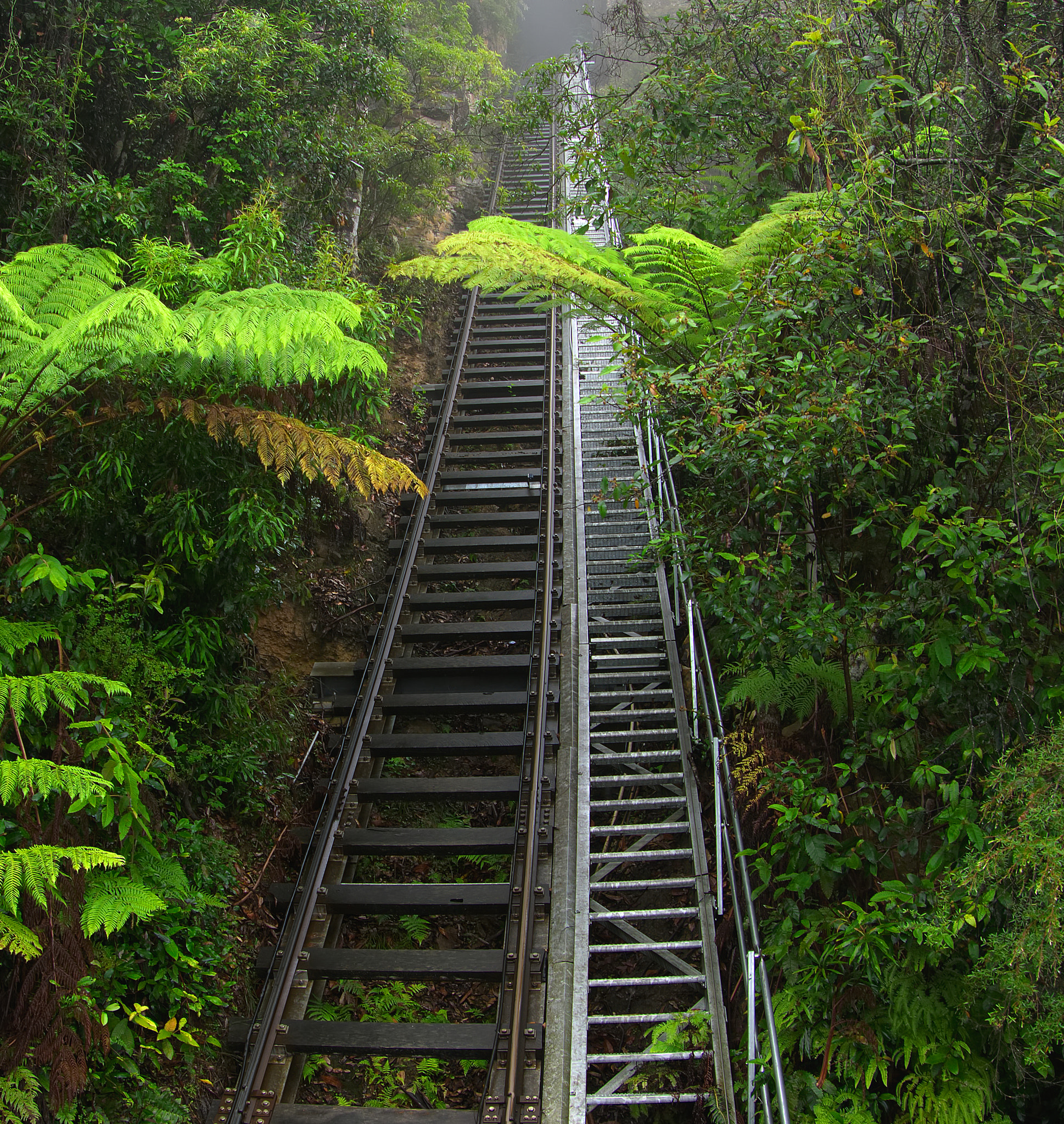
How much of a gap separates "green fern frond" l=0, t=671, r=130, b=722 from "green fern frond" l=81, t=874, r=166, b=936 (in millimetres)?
797

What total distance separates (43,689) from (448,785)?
2578 mm

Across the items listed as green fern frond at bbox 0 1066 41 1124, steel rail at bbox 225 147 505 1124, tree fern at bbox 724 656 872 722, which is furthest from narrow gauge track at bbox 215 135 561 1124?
tree fern at bbox 724 656 872 722

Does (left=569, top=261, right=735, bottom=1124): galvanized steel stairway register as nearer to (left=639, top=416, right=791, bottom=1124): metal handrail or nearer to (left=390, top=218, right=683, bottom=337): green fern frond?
(left=639, top=416, right=791, bottom=1124): metal handrail

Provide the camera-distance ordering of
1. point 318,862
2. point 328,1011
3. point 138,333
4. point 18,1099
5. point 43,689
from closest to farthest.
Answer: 1. point 18,1099
2. point 43,689
3. point 138,333
4. point 328,1011
5. point 318,862

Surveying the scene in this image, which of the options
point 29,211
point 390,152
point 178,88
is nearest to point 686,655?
point 29,211

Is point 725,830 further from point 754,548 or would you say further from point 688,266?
point 688,266

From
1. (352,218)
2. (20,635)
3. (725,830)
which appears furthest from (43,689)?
(352,218)

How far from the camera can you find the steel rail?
3744 mm

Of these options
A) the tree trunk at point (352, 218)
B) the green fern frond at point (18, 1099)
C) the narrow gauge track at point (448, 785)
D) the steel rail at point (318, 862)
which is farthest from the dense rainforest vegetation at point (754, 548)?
the tree trunk at point (352, 218)

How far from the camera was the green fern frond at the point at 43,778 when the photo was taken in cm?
300

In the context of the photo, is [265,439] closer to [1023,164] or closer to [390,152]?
[1023,164]

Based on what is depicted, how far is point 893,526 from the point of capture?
446 centimetres

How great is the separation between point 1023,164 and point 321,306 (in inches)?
160

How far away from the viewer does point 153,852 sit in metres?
3.91
